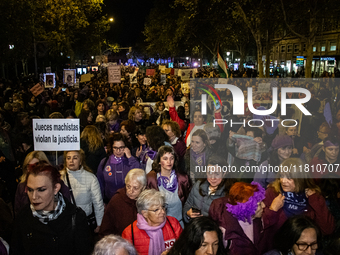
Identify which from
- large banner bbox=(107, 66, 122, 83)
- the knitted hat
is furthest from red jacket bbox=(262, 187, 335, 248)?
large banner bbox=(107, 66, 122, 83)

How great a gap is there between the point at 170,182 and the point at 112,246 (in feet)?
6.52

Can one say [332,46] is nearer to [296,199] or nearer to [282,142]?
[282,142]

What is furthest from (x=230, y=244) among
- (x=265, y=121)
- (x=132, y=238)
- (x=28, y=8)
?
(x=28, y=8)

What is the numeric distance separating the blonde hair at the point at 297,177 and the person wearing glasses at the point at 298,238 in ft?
2.45

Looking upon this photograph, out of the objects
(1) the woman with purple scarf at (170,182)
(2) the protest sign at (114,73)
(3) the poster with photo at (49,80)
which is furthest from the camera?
(3) the poster with photo at (49,80)

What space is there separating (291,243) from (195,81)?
7.63 meters

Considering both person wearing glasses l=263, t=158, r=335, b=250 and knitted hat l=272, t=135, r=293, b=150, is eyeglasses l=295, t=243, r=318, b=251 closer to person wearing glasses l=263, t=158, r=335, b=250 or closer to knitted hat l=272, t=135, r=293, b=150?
person wearing glasses l=263, t=158, r=335, b=250

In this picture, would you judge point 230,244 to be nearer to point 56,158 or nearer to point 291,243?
point 291,243

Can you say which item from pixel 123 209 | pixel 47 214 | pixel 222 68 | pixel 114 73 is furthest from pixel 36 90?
pixel 47 214

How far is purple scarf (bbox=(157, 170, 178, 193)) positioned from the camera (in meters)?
4.44

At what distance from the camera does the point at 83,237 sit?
3.24m

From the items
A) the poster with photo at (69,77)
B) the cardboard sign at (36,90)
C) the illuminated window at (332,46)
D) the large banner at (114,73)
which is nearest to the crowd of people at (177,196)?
the cardboard sign at (36,90)

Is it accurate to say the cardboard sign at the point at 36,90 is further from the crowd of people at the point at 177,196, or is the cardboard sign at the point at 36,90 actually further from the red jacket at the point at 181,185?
the red jacket at the point at 181,185

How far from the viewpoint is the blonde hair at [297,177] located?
3887 millimetres
